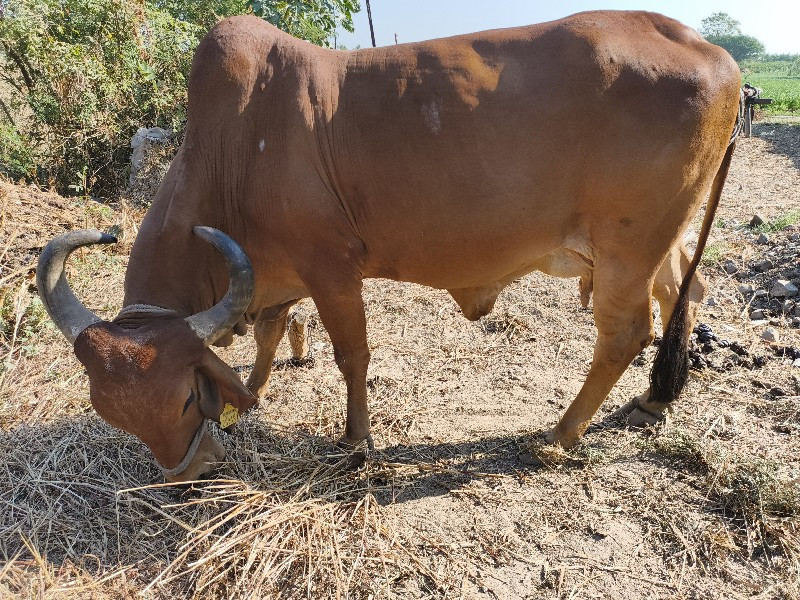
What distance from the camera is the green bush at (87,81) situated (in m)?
9.09

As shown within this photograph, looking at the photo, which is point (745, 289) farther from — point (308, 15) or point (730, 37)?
point (730, 37)

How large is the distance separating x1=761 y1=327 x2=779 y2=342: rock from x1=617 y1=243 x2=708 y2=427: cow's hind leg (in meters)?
1.24

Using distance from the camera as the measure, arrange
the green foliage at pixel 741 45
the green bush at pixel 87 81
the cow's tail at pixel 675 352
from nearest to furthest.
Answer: the cow's tail at pixel 675 352 < the green bush at pixel 87 81 < the green foliage at pixel 741 45

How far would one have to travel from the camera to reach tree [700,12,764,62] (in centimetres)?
10219

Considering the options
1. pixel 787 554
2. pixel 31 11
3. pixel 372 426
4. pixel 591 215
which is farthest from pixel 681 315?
pixel 31 11

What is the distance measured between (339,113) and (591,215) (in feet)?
5.40

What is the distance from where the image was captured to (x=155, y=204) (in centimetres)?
338

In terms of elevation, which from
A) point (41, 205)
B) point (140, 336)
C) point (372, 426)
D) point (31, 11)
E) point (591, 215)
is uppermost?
point (31, 11)

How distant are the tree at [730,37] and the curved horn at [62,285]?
118859 mm

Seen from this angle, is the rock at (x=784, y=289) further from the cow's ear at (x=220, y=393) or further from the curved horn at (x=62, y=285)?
the curved horn at (x=62, y=285)

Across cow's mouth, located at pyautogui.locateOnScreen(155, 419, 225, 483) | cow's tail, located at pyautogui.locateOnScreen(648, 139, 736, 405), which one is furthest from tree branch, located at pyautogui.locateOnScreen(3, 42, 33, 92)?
cow's tail, located at pyautogui.locateOnScreen(648, 139, 736, 405)

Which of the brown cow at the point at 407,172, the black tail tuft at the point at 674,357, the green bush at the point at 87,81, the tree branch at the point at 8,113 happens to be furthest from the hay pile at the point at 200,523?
the tree branch at the point at 8,113

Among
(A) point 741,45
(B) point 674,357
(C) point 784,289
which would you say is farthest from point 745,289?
(A) point 741,45

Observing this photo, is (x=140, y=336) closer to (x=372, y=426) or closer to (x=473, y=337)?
(x=372, y=426)
